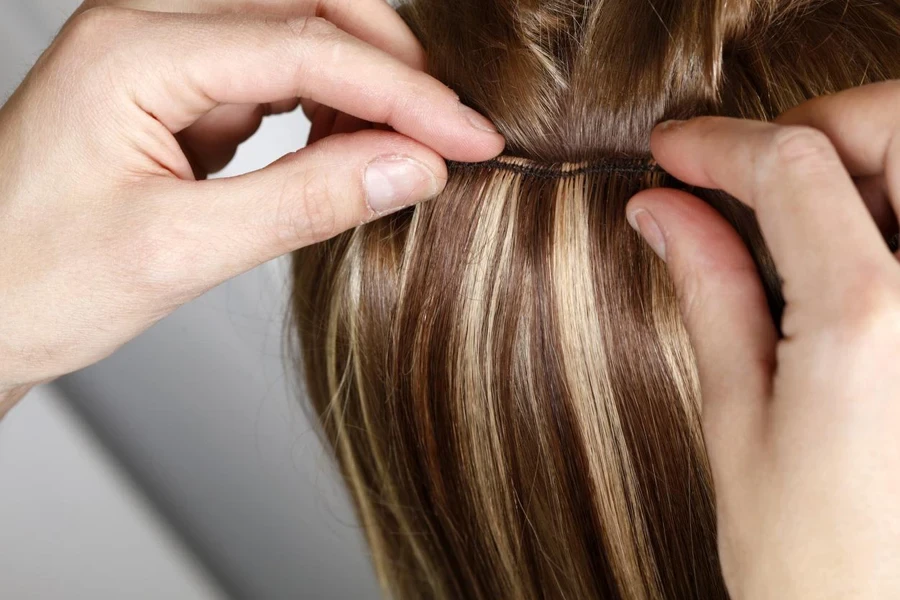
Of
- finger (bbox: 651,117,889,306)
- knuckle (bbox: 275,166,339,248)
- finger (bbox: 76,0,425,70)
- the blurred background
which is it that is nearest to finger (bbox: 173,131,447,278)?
knuckle (bbox: 275,166,339,248)

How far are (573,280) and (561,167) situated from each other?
114 mm

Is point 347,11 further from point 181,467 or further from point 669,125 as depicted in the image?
point 181,467

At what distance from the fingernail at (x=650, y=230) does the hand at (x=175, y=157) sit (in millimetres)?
160

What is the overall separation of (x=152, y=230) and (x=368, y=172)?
0.76 feet

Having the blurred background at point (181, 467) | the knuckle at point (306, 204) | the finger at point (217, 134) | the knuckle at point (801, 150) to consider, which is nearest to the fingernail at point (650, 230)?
the knuckle at point (801, 150)

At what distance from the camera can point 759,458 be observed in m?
0.49

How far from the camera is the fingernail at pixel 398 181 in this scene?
2.22 feet

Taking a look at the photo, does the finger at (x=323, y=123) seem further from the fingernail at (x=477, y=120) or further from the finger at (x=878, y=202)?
the finger at (x=878, y=202)

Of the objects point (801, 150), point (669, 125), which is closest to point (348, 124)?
point (669, 125)

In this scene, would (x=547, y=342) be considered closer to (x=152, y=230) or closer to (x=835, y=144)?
(x=835, y=144)

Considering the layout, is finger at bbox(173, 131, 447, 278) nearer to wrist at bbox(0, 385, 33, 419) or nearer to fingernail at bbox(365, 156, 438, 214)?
fingernail at bbox(365, 156, 438, 214)

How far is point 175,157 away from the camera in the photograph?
0.75m

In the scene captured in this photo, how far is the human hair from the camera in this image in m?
0.64

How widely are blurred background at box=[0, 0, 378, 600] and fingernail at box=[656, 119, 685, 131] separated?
0.81 meters
